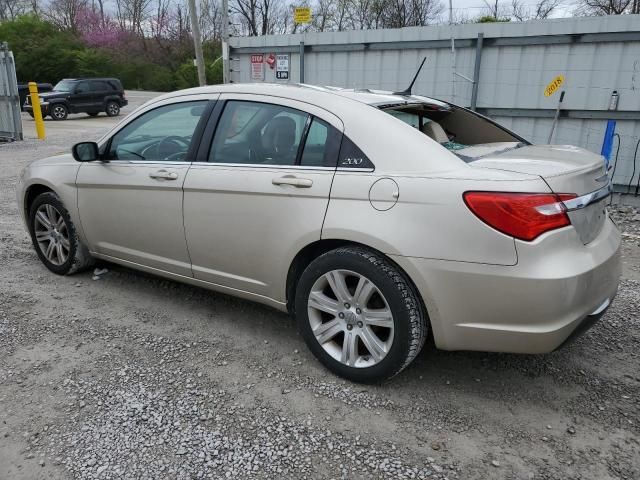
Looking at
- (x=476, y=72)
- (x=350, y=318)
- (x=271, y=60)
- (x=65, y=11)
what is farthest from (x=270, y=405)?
(x=65, y=11)

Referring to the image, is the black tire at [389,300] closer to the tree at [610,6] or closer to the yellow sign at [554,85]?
the yellow sign at [554,85]

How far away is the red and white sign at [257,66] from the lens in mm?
10070

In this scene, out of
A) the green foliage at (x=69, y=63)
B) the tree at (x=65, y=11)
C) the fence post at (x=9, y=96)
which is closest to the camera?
the fence post at (x=9, y=96)

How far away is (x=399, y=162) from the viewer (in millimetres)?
2619

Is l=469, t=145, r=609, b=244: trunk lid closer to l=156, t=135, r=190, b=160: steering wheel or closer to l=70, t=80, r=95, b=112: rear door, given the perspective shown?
l=156, t=135, r=190, b=160: steering wheel

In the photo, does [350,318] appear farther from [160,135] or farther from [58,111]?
[58,111]

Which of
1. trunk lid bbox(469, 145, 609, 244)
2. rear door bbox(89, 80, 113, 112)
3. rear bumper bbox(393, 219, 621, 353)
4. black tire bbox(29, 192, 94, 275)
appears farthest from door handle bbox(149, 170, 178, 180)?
rear door bbox(89, 80, 113, 112)

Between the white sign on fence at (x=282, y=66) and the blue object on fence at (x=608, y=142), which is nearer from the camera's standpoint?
the blue object on fence at (x=608, y=142)

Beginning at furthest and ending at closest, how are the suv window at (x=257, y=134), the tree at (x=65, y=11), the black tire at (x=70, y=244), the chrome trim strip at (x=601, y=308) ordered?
the tree at (x=65, y=11)
the black tire at (x=70, y=244)
the suv window at (x=257, y=134)
the chrome trim strip at (x=601, y=308)

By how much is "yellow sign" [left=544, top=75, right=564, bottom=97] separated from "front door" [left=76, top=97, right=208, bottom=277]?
5601 millimetres

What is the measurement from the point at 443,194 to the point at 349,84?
714cm

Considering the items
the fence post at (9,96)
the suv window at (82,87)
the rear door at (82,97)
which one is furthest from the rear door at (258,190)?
the suv window at (82,87)

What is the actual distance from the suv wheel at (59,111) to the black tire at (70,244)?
1989 cm

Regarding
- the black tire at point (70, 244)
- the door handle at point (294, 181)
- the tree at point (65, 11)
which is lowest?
the black tire at point (70, 244)
